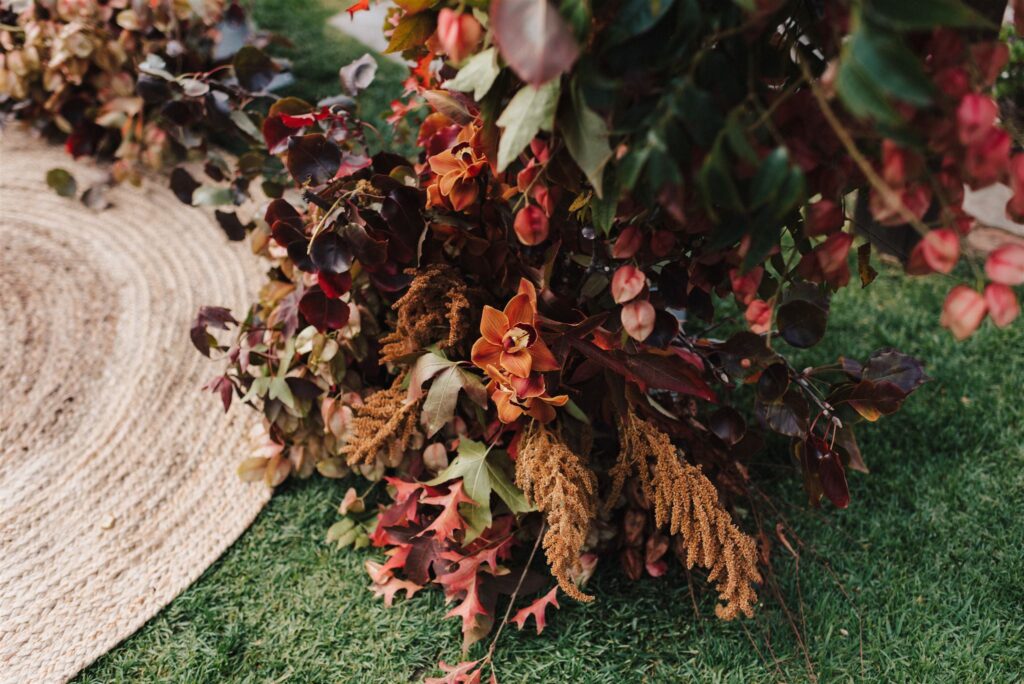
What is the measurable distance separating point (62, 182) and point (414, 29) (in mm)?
1486

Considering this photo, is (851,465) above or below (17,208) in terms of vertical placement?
below

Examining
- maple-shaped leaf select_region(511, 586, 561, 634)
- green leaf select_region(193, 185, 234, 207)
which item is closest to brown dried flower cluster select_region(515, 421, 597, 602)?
maple-shaped leaf select_region(511, 586, 561, 634)

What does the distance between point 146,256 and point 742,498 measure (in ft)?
4.93

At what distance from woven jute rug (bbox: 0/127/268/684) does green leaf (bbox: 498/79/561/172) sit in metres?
1.01

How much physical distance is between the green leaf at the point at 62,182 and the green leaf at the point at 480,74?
1.59 m

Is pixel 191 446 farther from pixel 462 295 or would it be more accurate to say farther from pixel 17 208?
pixel 17 208

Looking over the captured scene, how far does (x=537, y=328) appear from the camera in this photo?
111 cm

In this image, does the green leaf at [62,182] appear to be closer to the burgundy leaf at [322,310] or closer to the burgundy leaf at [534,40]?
the burgundy leaf at [322,310]

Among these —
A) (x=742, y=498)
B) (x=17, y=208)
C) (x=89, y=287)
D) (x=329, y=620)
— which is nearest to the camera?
(x=329, y=620)

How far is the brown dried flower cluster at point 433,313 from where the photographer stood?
121cm

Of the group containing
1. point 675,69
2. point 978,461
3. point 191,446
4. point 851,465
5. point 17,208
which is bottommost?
point 978,461

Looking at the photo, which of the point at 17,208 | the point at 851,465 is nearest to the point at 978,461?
the point at 851,465

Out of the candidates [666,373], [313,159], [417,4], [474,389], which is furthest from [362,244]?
[666,373]

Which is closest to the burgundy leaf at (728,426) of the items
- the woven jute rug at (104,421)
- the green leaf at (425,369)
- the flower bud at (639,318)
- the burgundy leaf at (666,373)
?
the burgundy leaf at (666,373)
